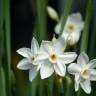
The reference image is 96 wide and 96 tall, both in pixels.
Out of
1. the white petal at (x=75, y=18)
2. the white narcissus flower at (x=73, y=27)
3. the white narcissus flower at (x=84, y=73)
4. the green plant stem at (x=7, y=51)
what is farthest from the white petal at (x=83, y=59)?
the white petal at (x=75, y=18)

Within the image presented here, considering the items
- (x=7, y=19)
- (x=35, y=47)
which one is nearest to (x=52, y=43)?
(x=35, y=47)

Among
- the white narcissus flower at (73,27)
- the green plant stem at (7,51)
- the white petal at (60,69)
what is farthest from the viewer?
the white narcissus flower at (73,27)

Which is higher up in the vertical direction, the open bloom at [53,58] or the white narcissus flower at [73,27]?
the white narcissus flower at [73,27]

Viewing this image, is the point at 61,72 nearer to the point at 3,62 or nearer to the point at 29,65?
the point at 29,65

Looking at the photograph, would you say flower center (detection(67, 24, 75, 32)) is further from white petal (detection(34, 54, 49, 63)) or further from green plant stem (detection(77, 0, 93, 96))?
white petal (detection(34, 54, 49, 63))

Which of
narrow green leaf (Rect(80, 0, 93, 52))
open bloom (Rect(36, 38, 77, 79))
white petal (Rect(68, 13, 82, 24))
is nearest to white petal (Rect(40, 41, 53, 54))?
open bloom (Rect(36, 38, 77, 79))

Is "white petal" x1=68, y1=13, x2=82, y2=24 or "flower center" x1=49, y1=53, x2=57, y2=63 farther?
"white petal" x1=68, y1=13, x2=82, y2=24

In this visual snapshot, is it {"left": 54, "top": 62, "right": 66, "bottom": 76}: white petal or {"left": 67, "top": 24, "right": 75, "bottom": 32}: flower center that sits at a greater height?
{"left": 67, "top": 24, "right": 75, "bottom": 32}: flower center

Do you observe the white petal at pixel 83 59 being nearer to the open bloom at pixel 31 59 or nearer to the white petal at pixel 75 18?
A: the open bloom at pixel 31 59
